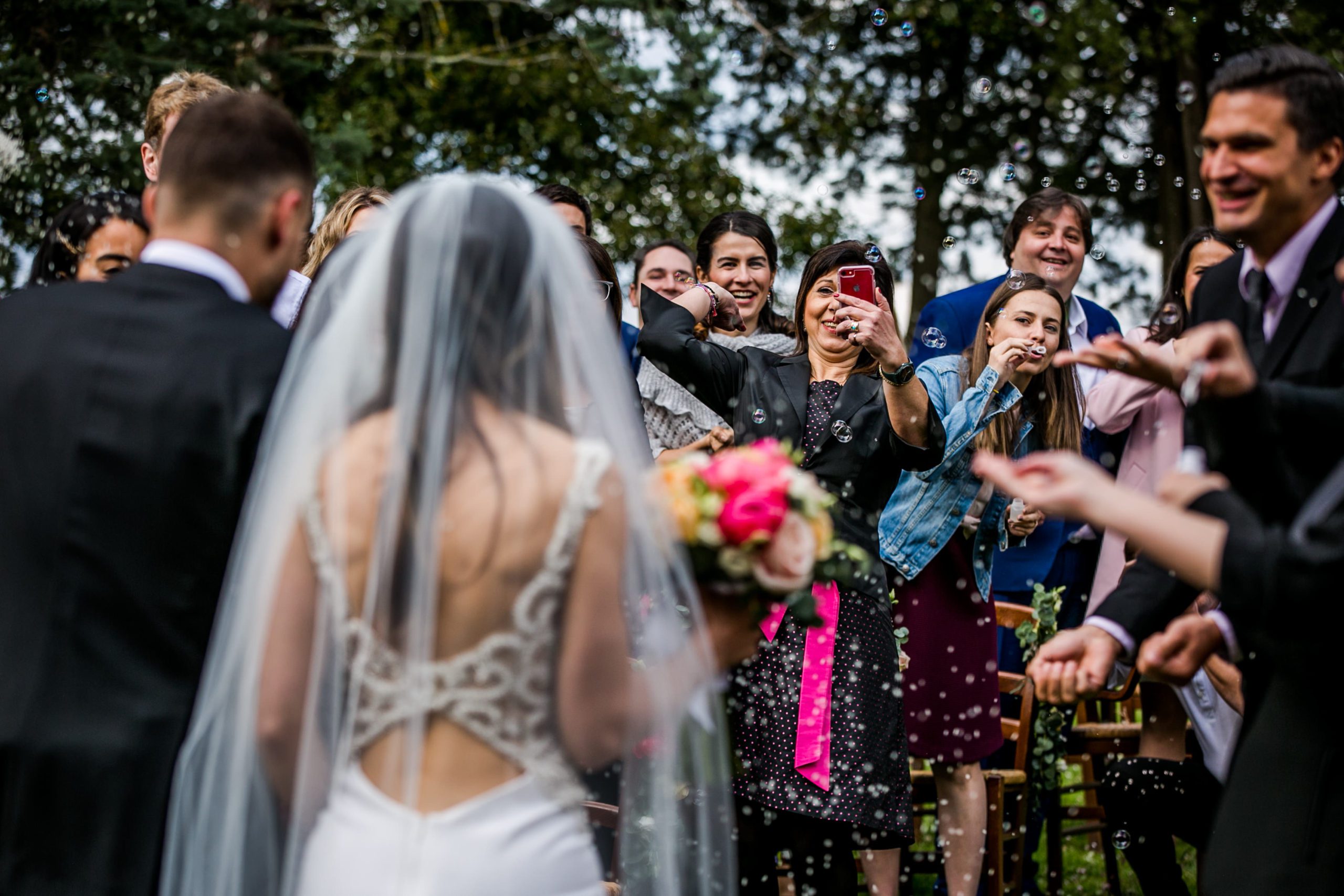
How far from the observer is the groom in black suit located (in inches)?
107

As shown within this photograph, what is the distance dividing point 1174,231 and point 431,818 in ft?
38.7

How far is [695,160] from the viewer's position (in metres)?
12.5

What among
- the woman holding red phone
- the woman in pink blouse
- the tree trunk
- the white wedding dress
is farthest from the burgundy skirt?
the tree trunk

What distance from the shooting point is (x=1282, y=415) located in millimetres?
2518

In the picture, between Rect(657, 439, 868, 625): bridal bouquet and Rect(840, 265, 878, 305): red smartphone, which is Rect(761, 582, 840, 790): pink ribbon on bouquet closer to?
Rect(840, 265, 878, 305): red smartphone

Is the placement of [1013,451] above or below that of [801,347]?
below

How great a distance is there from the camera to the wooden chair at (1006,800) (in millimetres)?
5062

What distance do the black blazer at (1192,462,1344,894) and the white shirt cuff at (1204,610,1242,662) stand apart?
0.17 metres

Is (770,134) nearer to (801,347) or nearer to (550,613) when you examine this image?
(801,347)

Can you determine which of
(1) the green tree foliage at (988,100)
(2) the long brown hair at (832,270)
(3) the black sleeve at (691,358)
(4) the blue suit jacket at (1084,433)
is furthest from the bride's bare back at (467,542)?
(1) the green tree foliage at (988,100)

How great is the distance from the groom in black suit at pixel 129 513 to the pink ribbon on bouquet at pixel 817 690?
2014mm

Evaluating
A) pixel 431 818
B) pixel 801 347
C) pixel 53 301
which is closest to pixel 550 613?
pixel 431 818

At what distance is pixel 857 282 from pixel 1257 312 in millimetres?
1855

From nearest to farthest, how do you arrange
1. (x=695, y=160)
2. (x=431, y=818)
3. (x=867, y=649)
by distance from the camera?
(x=431, y=818) → (x=867, y=649) → (x=695, y=160)
